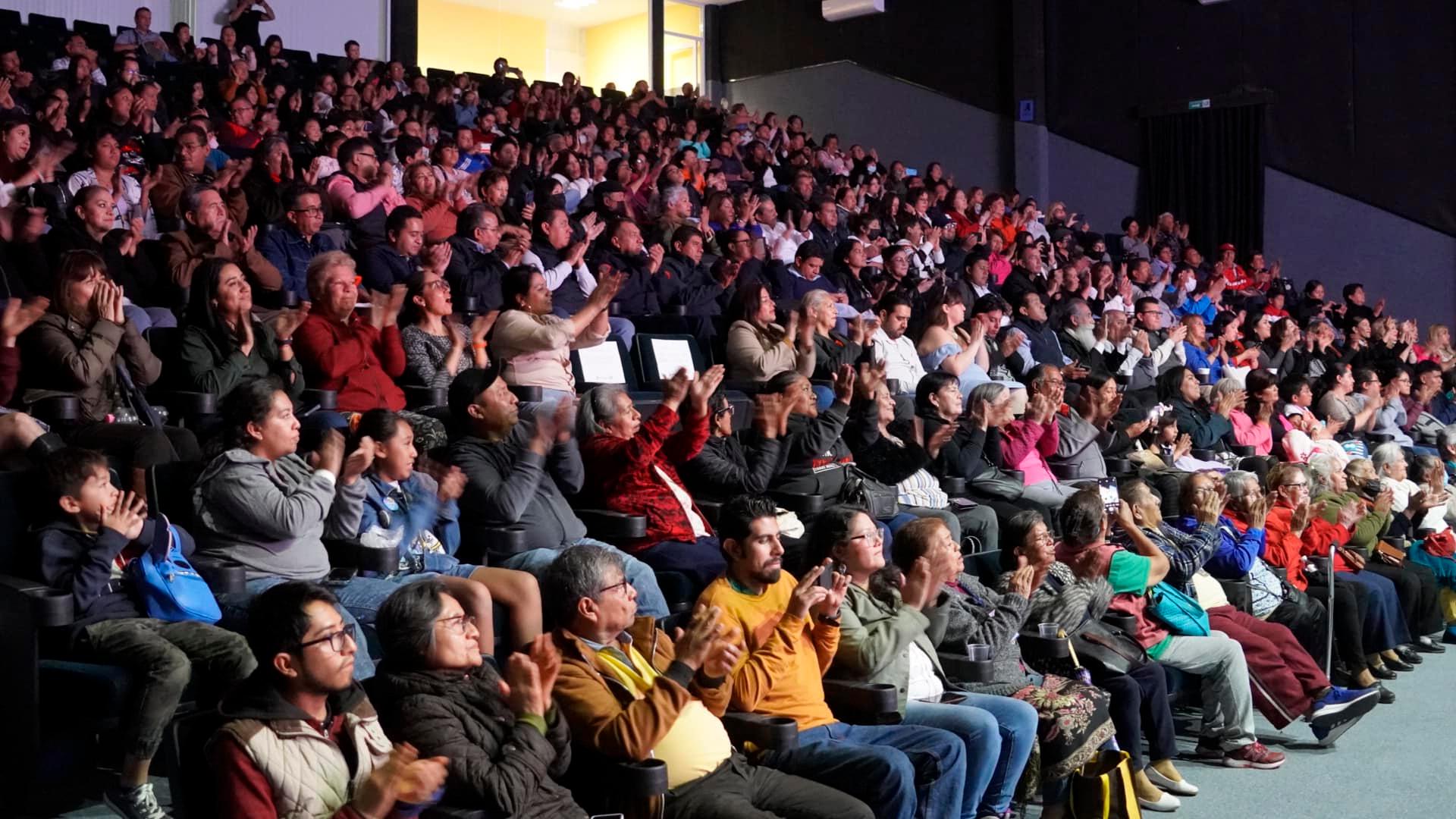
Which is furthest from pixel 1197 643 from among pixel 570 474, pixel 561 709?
pixel 561 709

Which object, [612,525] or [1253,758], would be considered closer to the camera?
[612,525]

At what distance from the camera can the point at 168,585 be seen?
254cm

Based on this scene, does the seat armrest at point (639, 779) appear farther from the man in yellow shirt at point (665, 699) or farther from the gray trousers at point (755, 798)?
the gray trousers at point (755, 798)

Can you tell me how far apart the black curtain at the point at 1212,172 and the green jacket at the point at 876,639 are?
958 centimetres

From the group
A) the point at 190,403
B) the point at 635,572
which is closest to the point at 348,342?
the point at 190,403

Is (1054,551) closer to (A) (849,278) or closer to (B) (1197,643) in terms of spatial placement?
(B) (1197,643)

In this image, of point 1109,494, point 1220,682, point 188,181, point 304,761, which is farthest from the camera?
point 188,181

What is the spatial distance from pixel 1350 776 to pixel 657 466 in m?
2.05

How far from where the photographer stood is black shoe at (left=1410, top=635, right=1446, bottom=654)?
550 cm

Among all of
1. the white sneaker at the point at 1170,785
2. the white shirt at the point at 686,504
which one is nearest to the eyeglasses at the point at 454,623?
the white shirt at the point at 686,504

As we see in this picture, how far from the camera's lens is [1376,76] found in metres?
11.5

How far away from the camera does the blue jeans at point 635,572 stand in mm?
3121

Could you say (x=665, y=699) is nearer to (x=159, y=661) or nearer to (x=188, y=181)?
(x=159, y=661)

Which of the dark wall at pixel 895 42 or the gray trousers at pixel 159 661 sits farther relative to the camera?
the dark wall at pixel 895 42
